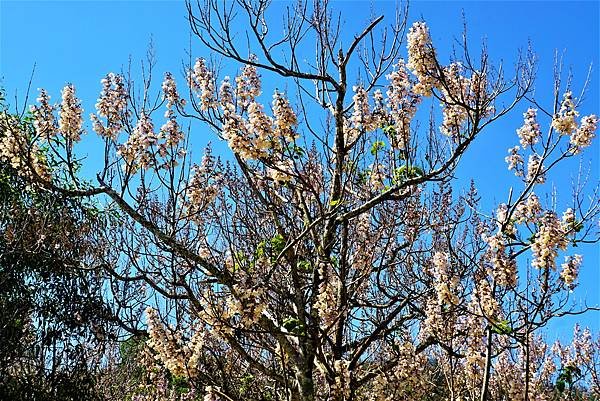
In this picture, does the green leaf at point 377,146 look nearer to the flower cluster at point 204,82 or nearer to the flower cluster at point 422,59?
the flower cluster at point 422,59

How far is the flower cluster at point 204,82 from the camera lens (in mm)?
4781

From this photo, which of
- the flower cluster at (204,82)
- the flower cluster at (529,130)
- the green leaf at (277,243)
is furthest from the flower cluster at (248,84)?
the flower cluster at (529,130)

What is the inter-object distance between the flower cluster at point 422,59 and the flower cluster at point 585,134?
1.02 metres

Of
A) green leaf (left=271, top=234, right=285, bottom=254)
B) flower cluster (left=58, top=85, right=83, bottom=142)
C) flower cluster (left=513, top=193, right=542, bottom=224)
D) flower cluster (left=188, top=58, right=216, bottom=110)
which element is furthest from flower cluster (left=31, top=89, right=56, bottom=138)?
flower cluster (left=513, top=193, right=542, bottom=224)

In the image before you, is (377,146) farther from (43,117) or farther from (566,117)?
(43,117)

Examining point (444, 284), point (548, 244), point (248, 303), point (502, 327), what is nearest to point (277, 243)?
point (248, 303)

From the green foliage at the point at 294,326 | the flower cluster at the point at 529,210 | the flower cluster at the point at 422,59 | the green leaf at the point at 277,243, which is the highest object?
the flower cluster at the point at 422,59

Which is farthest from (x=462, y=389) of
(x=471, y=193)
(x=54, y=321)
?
(x=54, y=321)

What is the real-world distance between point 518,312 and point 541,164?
1.03 meters

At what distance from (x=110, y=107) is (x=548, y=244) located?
324 cm

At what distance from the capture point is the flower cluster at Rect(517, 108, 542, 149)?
14.5 ft

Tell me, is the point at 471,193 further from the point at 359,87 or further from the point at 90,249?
the point at 90,249

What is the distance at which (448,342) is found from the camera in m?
4.45

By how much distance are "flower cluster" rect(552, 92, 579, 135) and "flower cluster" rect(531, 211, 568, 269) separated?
81 centimetres
